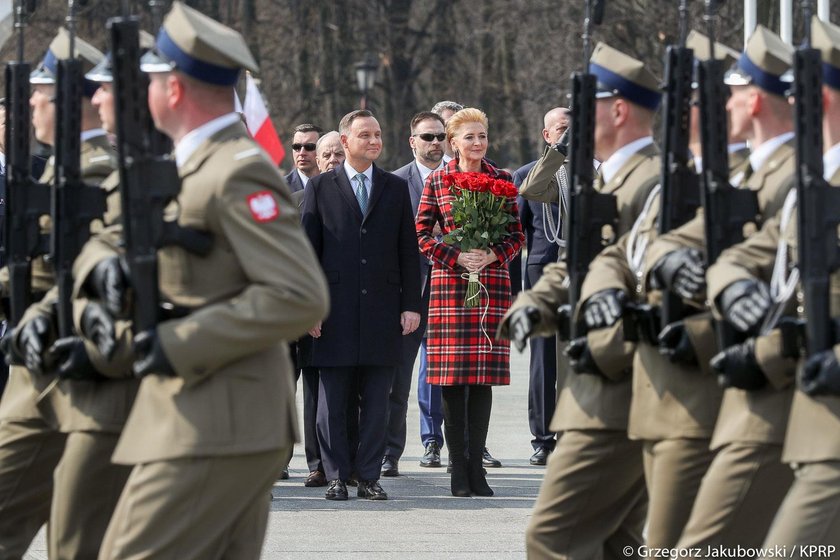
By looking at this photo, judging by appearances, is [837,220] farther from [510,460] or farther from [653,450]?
[510,460]

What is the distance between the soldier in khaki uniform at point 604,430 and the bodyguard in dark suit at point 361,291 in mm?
2942

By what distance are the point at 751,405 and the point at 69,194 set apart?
225 centimetres

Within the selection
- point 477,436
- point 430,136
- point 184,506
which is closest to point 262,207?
point 184,506

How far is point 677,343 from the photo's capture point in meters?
5.43

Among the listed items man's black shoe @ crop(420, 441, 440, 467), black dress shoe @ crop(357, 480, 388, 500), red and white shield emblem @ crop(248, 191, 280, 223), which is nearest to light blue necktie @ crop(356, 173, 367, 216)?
black dress shoe @ crop(357, 480, 388, 500)

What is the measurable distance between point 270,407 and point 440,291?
487cm

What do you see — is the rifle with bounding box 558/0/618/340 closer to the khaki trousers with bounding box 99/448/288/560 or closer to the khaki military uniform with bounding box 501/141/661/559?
the khaki military uniform with bounding box 501/141/661/559

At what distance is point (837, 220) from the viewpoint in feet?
15.8

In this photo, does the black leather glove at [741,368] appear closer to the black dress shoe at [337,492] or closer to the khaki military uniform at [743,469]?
the khaki military uniform at [743,469]

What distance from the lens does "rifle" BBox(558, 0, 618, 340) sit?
20.1 ft

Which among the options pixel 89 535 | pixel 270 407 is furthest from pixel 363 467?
pixel 270 407

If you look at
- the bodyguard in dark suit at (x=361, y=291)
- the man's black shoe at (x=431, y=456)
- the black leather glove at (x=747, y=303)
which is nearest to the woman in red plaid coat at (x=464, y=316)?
the bodyguard in dark suit at (x=361, y=291)

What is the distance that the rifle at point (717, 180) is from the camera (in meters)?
5.36

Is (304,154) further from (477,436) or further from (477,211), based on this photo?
(477,436)
